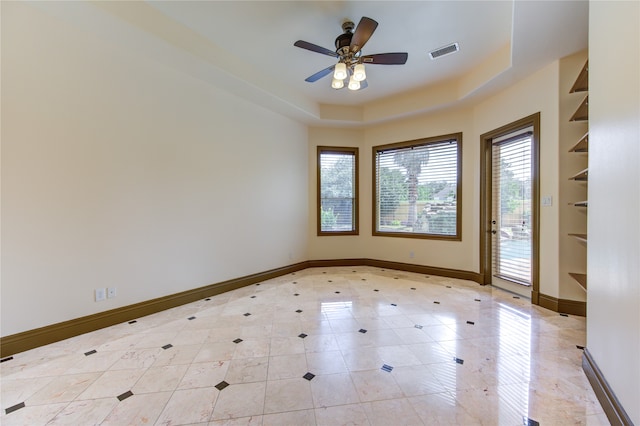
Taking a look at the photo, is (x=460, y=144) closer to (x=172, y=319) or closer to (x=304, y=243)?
(x=304, y=243)

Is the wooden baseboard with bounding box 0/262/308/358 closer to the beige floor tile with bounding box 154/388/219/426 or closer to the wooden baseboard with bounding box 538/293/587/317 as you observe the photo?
the beige floor tile with bounding box 154/388/219/426

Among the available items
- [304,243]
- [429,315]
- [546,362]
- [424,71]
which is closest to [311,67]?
[424,71]

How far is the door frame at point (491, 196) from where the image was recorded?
11.2 feet

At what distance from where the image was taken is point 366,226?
5.67 m

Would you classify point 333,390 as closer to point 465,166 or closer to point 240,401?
point 240,401

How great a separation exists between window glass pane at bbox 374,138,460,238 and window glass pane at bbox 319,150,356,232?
1.82 ft

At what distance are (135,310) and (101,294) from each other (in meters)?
0.40

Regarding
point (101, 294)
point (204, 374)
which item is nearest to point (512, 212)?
point (204, 374)

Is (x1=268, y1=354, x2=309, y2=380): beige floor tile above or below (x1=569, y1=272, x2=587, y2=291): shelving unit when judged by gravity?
below

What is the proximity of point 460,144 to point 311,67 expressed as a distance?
2911mm

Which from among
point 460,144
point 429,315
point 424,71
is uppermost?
point 424,71

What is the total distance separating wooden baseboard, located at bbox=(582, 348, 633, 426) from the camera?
143cm

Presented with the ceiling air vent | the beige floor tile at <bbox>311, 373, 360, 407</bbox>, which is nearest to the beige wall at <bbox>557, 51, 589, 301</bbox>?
the ceiling air vent

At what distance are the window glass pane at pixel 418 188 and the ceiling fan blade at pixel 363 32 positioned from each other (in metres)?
2.89
